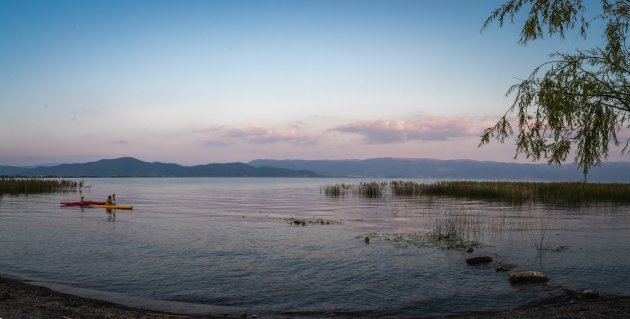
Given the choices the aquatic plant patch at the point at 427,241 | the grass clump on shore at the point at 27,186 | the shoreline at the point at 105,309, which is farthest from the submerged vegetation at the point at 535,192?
the grass clump on shore at the point at 27,186

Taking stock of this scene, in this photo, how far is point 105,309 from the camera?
10828mm

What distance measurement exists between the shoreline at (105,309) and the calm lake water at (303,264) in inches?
49.9

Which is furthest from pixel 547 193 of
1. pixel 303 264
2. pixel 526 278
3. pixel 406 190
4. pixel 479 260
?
pixel 303 264

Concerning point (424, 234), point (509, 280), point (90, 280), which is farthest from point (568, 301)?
point (90, 280)

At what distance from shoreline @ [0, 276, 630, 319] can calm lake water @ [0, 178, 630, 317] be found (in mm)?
1268

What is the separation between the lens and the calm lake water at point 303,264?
43.4 ft

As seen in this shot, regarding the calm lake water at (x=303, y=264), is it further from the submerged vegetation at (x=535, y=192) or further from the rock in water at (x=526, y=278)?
the submerged vegetation at (x=535, y=192)

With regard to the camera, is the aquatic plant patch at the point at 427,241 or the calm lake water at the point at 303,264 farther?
the aquatic plant patch at the point at 427,241

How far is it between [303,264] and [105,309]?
875 centimetres

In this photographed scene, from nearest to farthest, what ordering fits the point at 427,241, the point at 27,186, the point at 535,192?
the point at 427,241 < the point at 535,192 < the point at 27,186

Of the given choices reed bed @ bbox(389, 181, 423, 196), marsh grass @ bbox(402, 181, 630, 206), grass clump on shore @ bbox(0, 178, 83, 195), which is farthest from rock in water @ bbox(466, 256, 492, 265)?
grass clump on shore @ bbox(0, 178, 83, 195)

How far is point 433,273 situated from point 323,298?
534 cm

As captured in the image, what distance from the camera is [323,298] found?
13445 mm

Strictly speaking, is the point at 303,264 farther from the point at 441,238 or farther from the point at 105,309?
the point at 441,238
